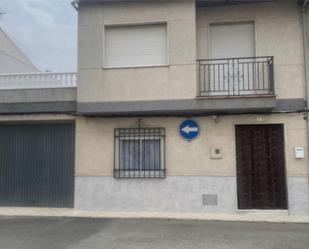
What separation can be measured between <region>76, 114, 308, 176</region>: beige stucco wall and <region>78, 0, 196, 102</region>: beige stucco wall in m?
0.89

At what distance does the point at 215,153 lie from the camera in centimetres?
929

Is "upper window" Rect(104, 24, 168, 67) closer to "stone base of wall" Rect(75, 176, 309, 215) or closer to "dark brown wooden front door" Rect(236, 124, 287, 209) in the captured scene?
"dark brown wooden front door" Rect(236, 124, 287, 209)

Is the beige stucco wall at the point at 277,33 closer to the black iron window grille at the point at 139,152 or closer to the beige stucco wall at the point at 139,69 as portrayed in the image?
the beige stucco wall at the point at 139,69

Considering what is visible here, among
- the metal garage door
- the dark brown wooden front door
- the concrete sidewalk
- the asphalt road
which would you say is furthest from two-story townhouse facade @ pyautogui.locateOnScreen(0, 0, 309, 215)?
the asphalt road

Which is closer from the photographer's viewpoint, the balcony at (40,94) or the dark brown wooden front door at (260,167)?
the dark brown wooden front door at (260,167)

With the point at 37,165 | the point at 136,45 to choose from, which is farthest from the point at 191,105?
the point at 37,165

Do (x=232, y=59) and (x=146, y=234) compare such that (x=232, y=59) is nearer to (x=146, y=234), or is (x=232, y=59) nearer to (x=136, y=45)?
(x=136, y=45)

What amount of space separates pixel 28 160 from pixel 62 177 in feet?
4.23

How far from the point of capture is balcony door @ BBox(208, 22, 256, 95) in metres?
9.37

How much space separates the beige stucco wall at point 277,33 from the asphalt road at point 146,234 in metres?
3.79

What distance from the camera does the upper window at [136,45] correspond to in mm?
9406

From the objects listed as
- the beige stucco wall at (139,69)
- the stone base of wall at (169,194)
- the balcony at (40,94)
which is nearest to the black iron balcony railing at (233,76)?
the beige stucco wall at (139,69)

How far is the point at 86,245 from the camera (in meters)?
6.38

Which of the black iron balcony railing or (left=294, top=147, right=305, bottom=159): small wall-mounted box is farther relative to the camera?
the black iron balcony railing
